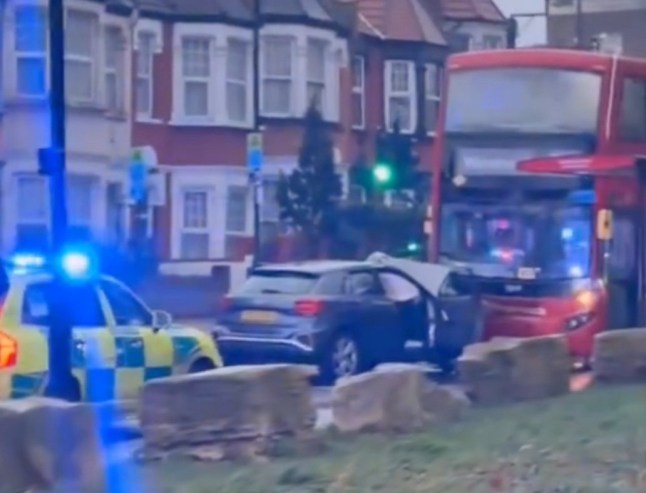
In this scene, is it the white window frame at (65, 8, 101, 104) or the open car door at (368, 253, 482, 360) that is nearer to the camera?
the open car door at (368, 253, 482, 360)

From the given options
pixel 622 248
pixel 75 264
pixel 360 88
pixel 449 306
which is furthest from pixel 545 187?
pixel 360 88

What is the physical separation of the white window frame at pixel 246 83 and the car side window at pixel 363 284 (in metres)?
17.8

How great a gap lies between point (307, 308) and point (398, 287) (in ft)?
6.22

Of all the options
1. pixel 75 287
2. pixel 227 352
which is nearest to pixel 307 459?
pixel 75 287

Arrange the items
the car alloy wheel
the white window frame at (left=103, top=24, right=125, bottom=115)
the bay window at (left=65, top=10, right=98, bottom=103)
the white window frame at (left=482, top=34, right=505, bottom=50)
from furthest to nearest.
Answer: the white window frame at (left=482, top=34, right=505, bottom=50)
the white window frame at (left=103, top=24, right=125, bottom=115)
the bay window at (left=65, top=10, right=98, bottom=103)
the car alloy wheel

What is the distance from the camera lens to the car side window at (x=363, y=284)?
2327cm

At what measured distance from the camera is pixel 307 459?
13.3m

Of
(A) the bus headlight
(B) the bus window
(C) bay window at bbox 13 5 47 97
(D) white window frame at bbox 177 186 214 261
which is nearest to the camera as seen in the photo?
(A) the bus headlight

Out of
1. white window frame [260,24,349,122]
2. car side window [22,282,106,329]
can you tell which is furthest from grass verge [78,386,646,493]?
white window frame [260,24,349,122]

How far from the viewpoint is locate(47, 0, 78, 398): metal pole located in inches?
603

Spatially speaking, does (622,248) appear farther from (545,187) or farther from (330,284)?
(330,284)

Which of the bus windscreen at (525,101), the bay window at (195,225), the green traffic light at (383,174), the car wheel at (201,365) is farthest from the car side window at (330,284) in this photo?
the bay window at (195,225)

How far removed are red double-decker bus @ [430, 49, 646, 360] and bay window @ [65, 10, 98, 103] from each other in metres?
13.1

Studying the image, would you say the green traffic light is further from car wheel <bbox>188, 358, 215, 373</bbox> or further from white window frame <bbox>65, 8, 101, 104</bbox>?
car wheel <bbox>188, 358, 215, 373</bbox>
